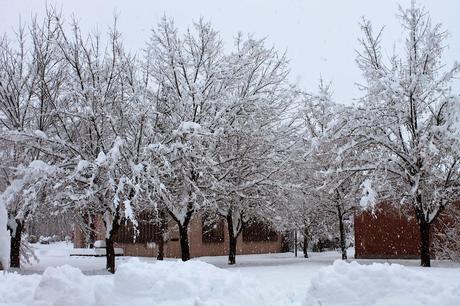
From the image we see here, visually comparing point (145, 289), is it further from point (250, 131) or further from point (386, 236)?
point (386, 236)

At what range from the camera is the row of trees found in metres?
15.2

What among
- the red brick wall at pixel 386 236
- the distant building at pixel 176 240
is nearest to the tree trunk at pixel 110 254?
the distant building at pixel 176 240

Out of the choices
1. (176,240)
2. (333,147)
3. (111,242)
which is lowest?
(176,240)

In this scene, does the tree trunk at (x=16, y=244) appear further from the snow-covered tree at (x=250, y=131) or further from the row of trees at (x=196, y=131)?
the snow-covered tree at (x=250, y=131)

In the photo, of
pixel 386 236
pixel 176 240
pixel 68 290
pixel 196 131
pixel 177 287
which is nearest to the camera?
pixel 177 287

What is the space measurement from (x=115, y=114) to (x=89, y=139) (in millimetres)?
1223

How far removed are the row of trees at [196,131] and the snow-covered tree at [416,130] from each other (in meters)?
0.05

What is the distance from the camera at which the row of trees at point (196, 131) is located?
1516 cm

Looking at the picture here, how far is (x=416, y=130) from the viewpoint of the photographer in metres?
16.2

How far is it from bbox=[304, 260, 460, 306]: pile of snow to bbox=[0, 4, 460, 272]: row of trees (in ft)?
23.5

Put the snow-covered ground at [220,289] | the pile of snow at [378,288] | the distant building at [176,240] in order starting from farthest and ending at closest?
1. the distant building at [176,240]
2. the snow-covered ground at [220,289]
3. the pile of snow at [378,288]

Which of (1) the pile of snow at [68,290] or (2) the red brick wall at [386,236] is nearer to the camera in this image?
(1) the pile of snow at [68,290]

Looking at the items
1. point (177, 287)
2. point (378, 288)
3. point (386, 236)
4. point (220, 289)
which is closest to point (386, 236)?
point (386, 236)

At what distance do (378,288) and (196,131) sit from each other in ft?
28.7
